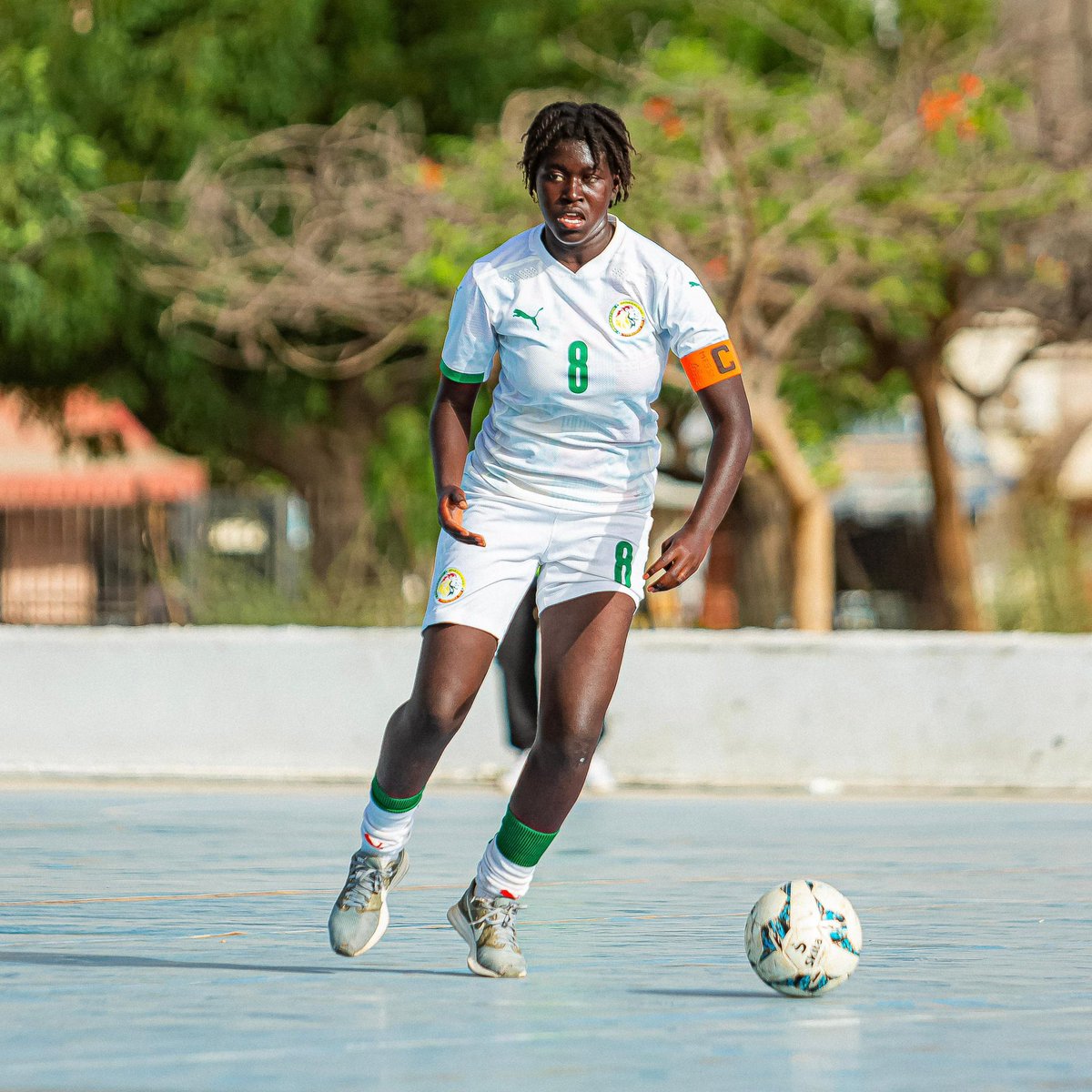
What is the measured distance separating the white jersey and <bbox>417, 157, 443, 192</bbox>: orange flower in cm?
1201

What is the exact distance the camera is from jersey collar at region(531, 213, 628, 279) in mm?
6395

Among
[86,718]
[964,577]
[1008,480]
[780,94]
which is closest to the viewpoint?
[86,718]

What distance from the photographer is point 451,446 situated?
6.58 meters

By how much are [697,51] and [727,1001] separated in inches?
528

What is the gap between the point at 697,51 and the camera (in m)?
18.6

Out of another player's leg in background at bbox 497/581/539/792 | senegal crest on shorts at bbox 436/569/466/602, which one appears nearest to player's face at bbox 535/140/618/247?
senegal crest on shorts at bbox 436/569/466/602

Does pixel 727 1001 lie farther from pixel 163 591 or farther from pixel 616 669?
pixel 163 591

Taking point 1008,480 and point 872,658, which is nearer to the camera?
point 872,658

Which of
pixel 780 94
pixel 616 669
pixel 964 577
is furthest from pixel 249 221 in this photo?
pixel 616 669

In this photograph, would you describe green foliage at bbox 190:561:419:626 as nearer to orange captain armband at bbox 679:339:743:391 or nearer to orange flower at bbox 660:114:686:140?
orange flower at bbox 660:114:686:140

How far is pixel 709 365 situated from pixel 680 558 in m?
0.55

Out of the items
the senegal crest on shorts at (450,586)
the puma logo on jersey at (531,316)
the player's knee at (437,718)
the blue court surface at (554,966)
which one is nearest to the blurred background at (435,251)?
the blue court surface at (554,966)

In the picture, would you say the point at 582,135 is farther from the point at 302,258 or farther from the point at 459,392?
the point at 302,258

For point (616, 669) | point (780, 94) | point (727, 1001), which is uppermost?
point (780, 94)
